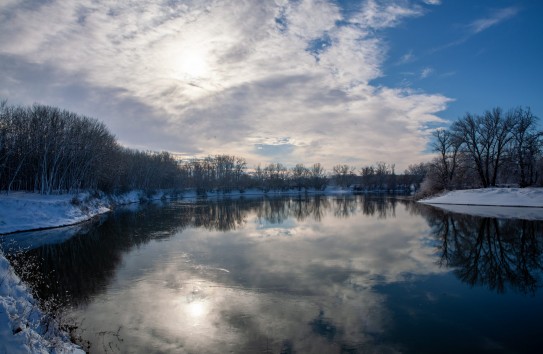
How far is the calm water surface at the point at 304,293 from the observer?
702 centimetres

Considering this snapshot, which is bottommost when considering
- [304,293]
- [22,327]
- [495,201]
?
[304,293]

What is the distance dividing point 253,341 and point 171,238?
1514 centimetres

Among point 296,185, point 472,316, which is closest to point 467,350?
point 472,316

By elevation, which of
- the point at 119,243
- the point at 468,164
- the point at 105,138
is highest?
the point at 105,138

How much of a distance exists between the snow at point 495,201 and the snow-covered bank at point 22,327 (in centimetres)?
3458

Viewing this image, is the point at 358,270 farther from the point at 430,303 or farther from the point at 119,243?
the point at 119,243

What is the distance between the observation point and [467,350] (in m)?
6.42

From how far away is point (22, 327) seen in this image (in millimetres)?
5535

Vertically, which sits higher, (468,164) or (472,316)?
(468,164)

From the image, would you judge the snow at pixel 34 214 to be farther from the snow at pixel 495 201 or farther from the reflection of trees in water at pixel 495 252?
the snow at pixel 495 201

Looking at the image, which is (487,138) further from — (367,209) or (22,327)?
(22,327)

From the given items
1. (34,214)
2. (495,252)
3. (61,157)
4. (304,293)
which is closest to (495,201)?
(495,252)

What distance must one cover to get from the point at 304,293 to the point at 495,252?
10407mm

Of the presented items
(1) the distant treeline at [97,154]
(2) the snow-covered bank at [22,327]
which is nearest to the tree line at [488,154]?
(1) the distant treeline at [97,154]
